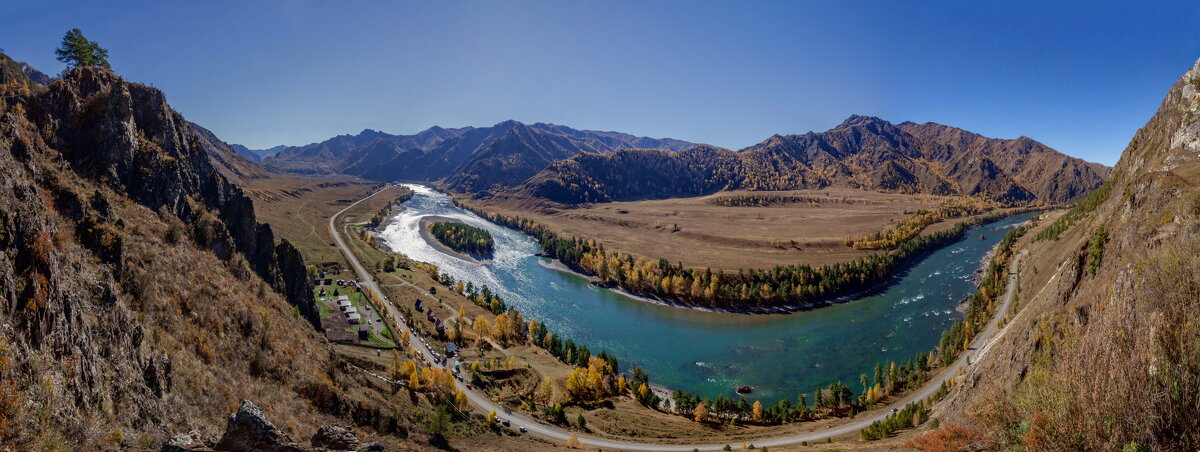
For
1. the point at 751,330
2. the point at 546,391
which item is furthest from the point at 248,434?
the point at 751,330

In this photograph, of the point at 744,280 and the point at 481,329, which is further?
the point at 744,280

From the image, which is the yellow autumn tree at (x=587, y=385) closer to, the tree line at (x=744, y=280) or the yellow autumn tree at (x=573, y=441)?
the yellow autumn tree at (x=573, y=441)

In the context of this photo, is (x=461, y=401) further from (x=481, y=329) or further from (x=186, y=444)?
(x=186, y=444)

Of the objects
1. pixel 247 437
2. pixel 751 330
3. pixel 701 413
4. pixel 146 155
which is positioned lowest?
pixel 701 413

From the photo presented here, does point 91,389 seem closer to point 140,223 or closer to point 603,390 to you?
point 140,223

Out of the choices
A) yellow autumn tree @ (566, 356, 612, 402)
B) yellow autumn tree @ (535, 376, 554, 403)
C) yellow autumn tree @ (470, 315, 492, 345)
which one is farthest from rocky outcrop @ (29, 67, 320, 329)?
yellow autumn tree @ (566, 356, 612, 402)

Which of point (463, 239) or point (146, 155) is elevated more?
point (146, 155)

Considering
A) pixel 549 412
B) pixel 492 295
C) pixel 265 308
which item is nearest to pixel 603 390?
pixel 549 412

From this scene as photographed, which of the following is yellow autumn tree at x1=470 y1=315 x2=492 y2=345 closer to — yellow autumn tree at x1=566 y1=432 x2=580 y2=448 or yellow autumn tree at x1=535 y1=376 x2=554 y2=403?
yellow autumn tree at x1=535 y1=376 x2=554 y2=403
